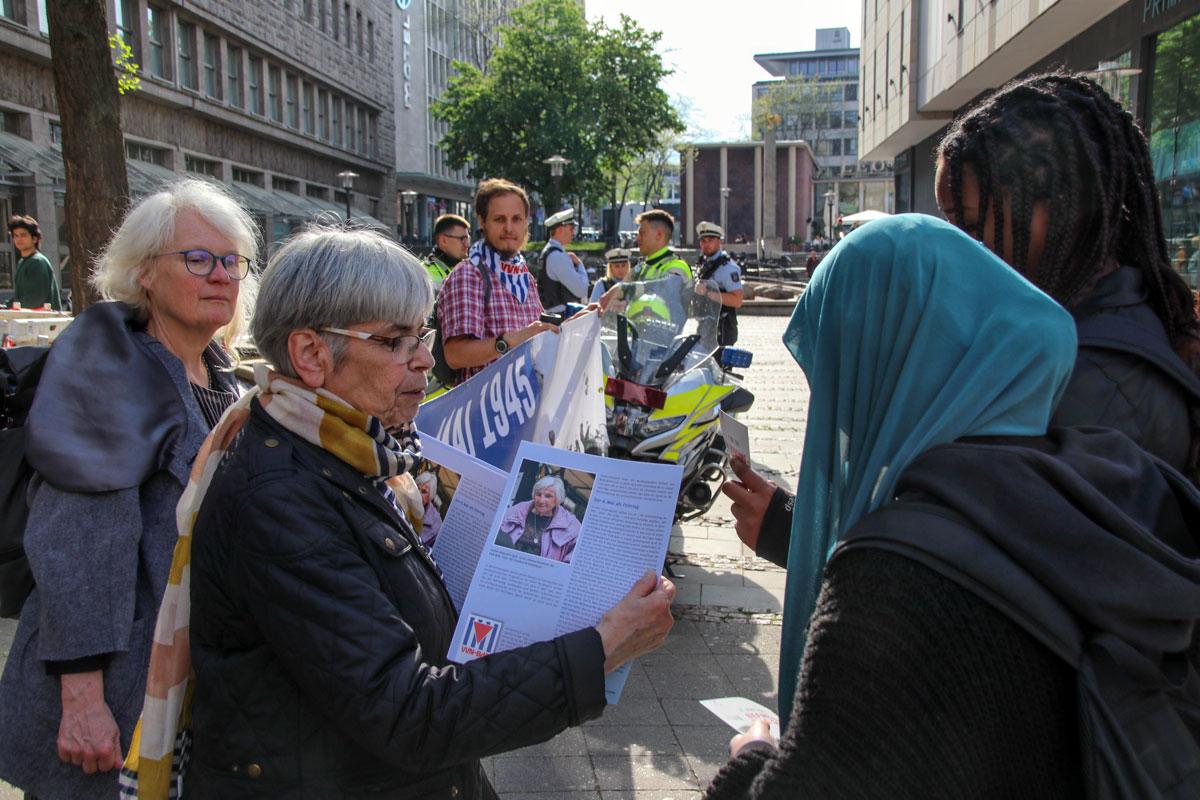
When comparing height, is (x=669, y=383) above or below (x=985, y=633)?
below

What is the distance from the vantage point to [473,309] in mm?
4484

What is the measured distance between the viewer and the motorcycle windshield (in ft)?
18.2

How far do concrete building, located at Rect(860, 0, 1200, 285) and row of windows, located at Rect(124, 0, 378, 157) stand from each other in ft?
69.8

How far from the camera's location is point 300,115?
41156mm

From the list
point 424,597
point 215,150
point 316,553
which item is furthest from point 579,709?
point 215,150

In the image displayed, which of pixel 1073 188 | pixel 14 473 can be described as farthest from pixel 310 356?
pixel 1073 188

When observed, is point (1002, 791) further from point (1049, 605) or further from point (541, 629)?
point (541, 629)

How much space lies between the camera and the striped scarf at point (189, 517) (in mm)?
1588

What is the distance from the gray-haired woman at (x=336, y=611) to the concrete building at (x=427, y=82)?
53.4 m

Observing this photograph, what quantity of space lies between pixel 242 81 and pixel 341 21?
36.6ft

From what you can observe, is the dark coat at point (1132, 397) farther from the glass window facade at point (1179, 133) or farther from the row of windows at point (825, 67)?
the row of windows at point (825, 67)

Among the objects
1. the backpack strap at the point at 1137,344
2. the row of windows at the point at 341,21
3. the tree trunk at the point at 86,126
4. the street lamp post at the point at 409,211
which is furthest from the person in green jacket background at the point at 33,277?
the street lamp post at the point at 409,211

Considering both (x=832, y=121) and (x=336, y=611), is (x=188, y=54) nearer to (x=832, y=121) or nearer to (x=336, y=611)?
(x=336, y=611)

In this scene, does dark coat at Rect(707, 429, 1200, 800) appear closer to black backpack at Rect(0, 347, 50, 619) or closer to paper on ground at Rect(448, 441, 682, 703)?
paper on ground at Rect(448, 441, 682, 703)
